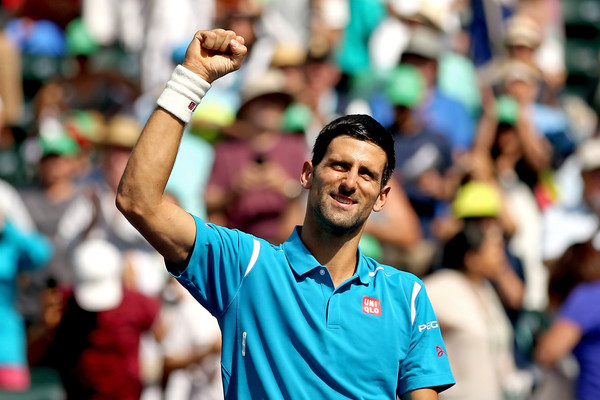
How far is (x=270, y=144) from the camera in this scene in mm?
9031

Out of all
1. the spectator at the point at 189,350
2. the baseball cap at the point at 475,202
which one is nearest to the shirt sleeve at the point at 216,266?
the spectator at the point at 189,350

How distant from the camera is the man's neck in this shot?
4.05 metres

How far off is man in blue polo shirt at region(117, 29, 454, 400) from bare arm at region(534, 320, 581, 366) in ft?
10.7

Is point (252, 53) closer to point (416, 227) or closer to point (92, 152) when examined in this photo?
point (92, 152)

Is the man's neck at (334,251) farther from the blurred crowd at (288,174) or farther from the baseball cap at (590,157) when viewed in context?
the baseball cap at (590,157)

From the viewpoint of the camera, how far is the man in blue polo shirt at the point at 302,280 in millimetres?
3762

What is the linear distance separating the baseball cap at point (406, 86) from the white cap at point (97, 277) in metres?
2.58

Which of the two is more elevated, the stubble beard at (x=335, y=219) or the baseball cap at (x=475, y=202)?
the stubble beard at (x=335, y=219)

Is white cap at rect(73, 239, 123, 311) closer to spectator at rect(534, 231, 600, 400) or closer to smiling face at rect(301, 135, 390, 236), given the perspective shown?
spectator at rect(534, 231, 600, 400)

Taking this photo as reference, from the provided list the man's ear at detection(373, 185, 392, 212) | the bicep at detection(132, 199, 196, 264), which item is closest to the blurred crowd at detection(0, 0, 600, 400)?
the man's ear at detection(373, 185, 392, 212)

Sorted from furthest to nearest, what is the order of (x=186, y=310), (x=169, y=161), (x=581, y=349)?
(x=186, y=310)
(x=581, y=349)
(x=169, y=161)

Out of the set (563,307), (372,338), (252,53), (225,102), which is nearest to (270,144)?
(225,102)

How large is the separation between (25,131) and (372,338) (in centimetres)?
759

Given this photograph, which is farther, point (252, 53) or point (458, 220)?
point (252, 53)
